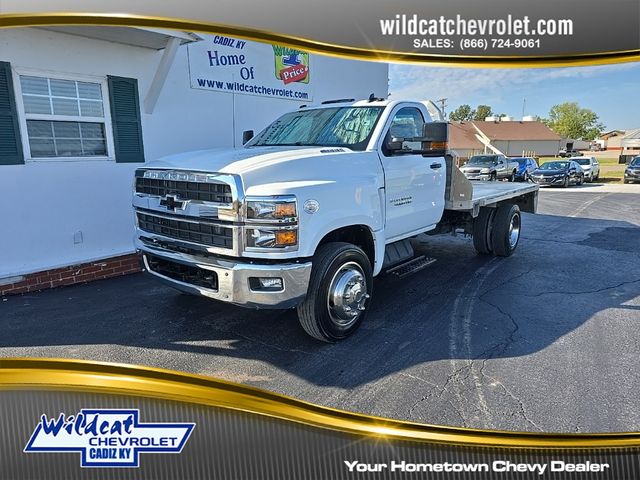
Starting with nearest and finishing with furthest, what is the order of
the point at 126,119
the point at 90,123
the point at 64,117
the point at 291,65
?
1. the point at 64,117
2. the point at 90,123
3. the point at 126,119
4. the point at 291,65

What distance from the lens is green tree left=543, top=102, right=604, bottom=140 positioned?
254 feet

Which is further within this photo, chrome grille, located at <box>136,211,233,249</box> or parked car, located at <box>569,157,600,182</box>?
parked car, located at <box>569,157,600,182</box>

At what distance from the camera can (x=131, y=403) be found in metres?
2.87

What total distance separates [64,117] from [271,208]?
4226 millimetres

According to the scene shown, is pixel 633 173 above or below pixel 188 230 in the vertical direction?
below

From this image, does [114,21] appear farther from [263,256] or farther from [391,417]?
[391,417]

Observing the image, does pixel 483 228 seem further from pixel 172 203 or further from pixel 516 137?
pixel 516 137

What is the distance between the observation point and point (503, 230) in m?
6.94

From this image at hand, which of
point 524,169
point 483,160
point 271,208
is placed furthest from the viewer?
point 524,169

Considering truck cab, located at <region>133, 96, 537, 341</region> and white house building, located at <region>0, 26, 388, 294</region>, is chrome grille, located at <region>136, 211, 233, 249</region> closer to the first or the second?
truck cab, located at <region>133, 96, 537, 341</region>

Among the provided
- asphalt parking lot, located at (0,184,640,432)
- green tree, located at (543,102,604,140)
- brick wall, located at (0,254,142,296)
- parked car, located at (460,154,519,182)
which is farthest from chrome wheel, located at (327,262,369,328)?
green tree, located at (543,102,604,140)

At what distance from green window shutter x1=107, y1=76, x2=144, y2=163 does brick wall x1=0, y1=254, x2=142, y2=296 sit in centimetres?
152

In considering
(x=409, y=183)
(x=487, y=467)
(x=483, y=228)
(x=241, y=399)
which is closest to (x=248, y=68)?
(x=409, y=183)

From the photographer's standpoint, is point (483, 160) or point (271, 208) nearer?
point (271, 208)
